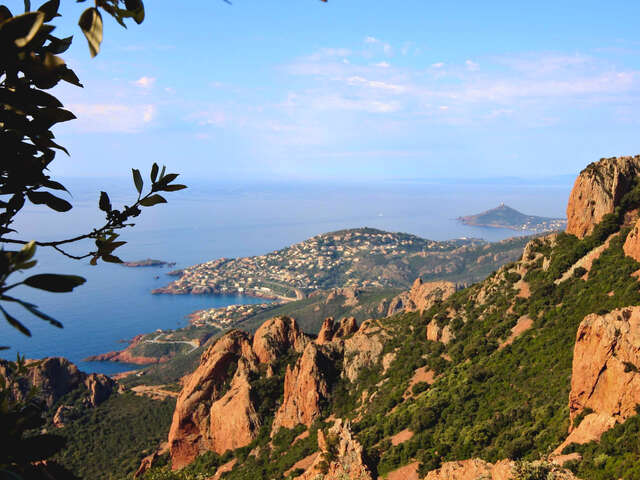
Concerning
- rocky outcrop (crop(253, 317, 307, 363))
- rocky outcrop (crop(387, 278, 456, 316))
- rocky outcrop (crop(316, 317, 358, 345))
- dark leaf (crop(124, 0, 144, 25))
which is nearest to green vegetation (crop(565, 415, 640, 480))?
dark leaf (crop(124, 0, 144, 25))

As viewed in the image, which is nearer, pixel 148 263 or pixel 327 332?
pixel 327 332

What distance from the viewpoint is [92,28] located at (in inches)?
49.7

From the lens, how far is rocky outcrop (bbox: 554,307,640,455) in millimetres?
11586

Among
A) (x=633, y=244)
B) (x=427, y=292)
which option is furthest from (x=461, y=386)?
(x=427, y=292)

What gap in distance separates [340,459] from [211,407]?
1646 cm

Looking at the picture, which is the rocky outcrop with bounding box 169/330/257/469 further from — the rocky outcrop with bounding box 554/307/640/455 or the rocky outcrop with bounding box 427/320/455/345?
the rocky outcrop with bounding box 554/307/640/455

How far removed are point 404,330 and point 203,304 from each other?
326 feet

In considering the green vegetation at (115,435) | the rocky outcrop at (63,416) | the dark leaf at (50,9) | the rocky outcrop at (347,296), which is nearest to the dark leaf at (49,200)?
the dark leaf at (50,9)

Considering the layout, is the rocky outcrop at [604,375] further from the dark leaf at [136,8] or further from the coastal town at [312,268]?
the coastal town at [312,268]

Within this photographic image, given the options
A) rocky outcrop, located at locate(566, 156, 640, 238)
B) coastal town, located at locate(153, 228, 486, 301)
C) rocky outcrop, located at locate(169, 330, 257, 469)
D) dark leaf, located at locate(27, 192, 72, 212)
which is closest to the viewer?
dark leaf, located at locate(27, 192, 72, 212)

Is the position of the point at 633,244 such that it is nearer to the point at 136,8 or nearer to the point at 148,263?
the point at 136,8

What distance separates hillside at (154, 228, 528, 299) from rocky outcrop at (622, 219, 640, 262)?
8643 cm

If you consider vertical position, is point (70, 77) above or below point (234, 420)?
above

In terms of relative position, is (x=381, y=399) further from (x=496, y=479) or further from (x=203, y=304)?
(x=203, y=304)
